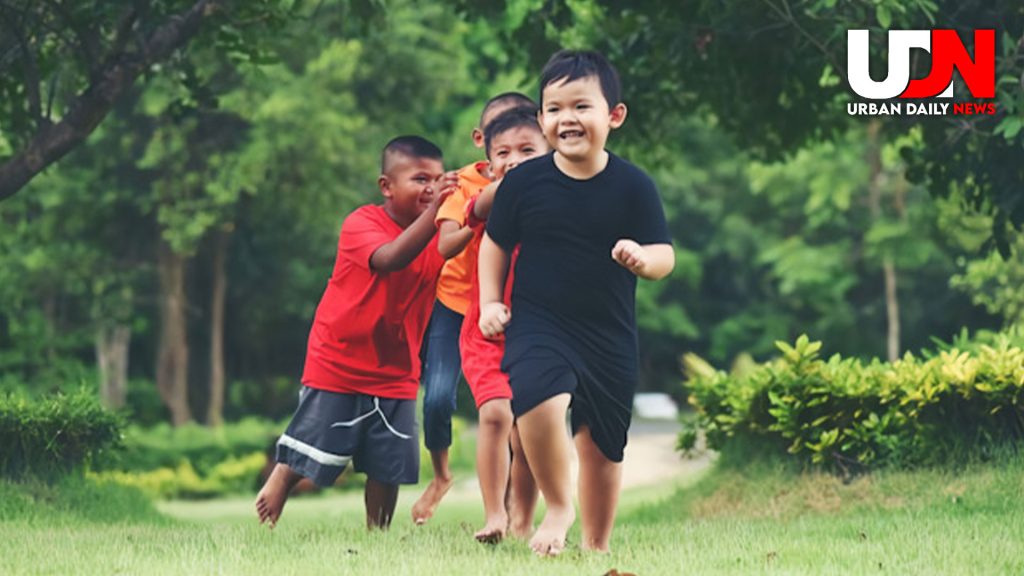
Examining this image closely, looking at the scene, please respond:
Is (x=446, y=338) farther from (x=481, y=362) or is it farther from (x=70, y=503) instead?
(x=70, y=503)

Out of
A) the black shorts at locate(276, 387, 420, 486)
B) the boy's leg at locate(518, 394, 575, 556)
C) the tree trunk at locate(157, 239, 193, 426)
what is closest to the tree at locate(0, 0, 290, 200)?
the black shorts at locate(276, 387, 420, 486)

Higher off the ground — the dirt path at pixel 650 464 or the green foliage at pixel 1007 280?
the green foliage at pixel 1007 280

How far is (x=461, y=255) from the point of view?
22.8ft

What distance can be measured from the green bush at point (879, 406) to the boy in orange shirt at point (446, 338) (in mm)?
2853

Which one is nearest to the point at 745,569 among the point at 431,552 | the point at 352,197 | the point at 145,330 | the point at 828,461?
the point at 431,552

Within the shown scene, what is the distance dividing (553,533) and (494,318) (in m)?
0.83

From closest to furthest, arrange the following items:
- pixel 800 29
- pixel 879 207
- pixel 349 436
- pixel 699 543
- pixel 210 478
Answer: pixel 699 543
pixel 349 436
pixel 800 29
pixel 210 478
pixel 879 207

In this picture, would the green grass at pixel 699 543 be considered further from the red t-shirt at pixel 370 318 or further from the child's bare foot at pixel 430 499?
the red t-shirt at pixel 370 318

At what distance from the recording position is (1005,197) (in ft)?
32.9

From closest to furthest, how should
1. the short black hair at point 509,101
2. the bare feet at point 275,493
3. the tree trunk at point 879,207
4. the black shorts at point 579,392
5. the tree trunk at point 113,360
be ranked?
the black shorts at point 579,392, the short black hair at point 509,101, the bare feet at point 275,493, the tree trunk at point 113,360, the tree trunk at point 879,207

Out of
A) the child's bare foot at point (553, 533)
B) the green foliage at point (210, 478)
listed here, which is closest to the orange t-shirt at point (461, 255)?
the child's bare foot at point (553, 533)

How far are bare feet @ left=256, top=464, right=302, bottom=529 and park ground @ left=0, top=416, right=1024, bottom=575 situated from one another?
0.16 metres

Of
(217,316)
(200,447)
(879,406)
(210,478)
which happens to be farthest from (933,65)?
(217,316)

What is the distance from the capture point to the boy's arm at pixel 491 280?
562 centimetres
